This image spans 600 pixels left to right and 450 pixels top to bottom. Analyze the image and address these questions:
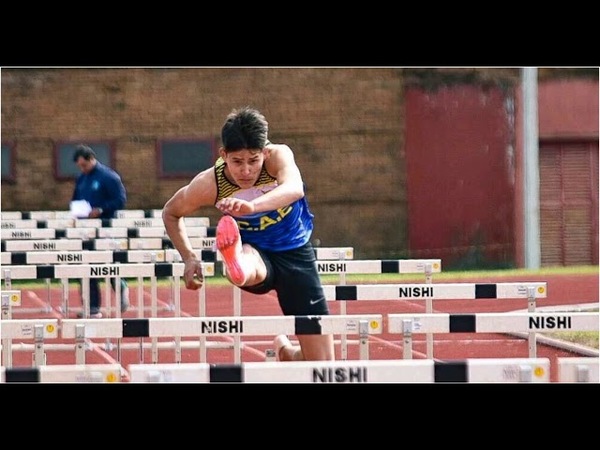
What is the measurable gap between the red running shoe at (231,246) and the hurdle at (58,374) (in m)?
1.30

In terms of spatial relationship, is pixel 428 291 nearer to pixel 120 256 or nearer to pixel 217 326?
pixel 217 326

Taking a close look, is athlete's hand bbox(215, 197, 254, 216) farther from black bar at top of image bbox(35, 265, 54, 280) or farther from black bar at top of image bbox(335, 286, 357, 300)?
black bar at top of image bbox(35, 265, 54, 280)

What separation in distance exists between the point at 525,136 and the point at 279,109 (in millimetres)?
3690

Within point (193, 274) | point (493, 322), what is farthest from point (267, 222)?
point (493, 322)

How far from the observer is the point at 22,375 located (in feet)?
19.0

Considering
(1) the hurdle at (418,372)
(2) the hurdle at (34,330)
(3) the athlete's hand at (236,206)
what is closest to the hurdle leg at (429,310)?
(3) the athlete's hand at (236,206)

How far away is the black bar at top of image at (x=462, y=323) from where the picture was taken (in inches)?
281

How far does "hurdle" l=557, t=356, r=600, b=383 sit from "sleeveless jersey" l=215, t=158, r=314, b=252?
2.27 m

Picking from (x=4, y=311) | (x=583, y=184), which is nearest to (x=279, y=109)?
(x=583, y=184)

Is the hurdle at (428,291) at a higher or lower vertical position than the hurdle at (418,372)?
higher

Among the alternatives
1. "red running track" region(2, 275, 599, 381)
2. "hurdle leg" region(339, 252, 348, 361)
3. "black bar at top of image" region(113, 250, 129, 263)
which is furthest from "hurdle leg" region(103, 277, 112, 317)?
"hurdle leg" region(339, 252, 348, 361)

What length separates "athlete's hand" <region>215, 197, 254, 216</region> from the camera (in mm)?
6570

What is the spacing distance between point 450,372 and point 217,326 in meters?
1.77

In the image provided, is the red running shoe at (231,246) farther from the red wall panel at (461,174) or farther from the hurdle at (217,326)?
the red wall panel at (461,174)
